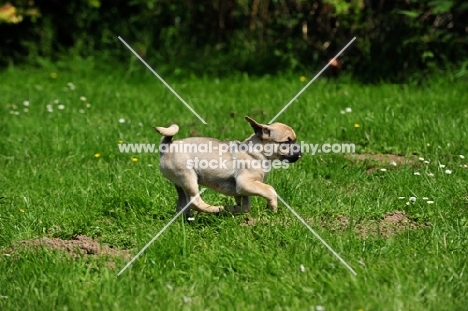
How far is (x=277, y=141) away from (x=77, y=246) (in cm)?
152

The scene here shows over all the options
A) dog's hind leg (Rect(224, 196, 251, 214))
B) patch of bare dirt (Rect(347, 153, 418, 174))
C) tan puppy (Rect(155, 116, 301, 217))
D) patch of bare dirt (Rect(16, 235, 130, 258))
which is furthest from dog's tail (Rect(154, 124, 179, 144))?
patch of bare dirt (Rect(347, 153, 418, 174))

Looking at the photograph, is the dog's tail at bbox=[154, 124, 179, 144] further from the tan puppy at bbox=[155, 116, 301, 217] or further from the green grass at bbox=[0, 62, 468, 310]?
the green grass at bbox=[0, 62, 468, 310]

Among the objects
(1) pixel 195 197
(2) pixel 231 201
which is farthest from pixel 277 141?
(2) pixel 231 201

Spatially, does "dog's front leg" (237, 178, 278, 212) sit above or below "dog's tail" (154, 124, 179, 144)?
below

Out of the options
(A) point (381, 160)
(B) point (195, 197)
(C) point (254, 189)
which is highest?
(C) point (254, 189)

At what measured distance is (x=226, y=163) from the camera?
5.51 m

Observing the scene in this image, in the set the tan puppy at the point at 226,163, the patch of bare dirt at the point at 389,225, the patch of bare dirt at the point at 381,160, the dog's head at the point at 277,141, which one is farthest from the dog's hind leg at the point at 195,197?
the patch of bare dirt at the point at 381,160

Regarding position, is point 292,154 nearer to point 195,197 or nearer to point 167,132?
point 195,197

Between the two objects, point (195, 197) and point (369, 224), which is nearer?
point (195, 197)

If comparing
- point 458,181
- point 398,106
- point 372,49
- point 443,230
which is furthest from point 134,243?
point 372,49

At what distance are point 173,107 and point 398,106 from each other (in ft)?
8.03

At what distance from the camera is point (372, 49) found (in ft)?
33.5

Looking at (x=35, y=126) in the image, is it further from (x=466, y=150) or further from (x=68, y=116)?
(x=466, y=150)

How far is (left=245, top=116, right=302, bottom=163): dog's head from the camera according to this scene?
563 centimetres
